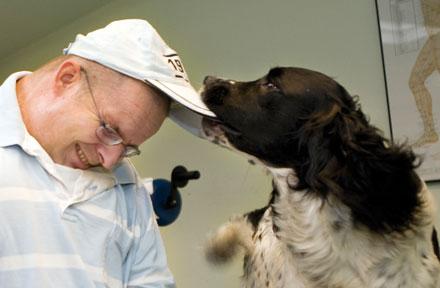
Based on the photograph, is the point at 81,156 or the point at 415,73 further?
the point at 415,73

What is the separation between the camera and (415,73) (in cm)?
184

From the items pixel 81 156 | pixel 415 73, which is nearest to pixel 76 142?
pixel 81 156

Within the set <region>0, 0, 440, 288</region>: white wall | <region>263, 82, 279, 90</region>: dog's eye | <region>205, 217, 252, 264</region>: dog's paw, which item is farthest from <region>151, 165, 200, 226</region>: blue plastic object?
<region>0, 0, 440, 288</region>: white wall

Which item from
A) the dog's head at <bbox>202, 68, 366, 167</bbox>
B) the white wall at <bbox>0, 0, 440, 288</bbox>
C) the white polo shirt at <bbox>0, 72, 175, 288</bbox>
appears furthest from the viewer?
the white wall at <bbox>0, 0, 440, 288</bbox>

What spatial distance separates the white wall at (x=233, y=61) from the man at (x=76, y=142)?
97cm

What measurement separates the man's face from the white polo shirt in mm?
41

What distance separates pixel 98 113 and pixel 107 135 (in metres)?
0.05

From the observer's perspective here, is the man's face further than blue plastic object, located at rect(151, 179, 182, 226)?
No

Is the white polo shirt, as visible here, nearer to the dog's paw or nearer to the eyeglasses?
the eyeglasses

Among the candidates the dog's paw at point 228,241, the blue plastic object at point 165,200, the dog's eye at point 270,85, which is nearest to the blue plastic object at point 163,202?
the blue plastic object at point 165,200

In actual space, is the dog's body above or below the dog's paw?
above

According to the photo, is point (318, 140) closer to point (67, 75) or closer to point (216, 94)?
point (216, 94)

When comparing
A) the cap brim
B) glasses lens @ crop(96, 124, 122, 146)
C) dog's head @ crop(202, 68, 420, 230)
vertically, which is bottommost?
dog's head @ crop(202, 68, 420, 230)

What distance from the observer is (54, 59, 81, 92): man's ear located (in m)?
0.97
